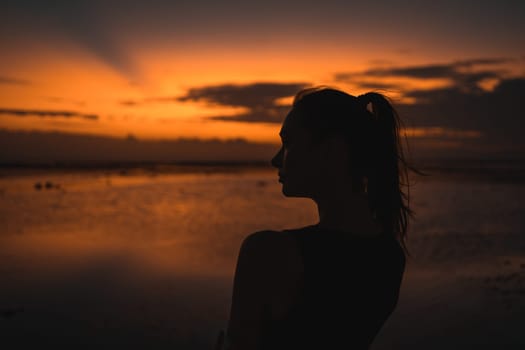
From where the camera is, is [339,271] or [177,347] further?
[177,347]

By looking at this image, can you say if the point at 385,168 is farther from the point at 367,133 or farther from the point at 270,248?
the point at 270,248

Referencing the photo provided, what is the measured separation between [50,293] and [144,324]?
2.00 m

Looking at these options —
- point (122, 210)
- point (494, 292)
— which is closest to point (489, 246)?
point (494, 292)

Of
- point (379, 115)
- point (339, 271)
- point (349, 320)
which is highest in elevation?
point (379, 115)

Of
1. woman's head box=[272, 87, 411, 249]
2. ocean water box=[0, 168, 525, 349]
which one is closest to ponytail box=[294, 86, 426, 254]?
woman's head box=[272, 87, 411, 249]

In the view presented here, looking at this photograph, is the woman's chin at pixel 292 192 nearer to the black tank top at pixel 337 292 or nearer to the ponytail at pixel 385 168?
the black tank top at pixel 337 292

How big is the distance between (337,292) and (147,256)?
8741 millimetres

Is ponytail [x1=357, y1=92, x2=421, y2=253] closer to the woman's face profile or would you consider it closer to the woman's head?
the woman's head

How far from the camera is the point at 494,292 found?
22.6ft

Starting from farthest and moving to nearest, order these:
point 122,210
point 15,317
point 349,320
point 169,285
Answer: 1. point 122,210
2. point 169,285
3. point 15,317
4. point 349,320

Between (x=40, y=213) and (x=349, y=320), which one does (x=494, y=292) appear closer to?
(x=349, y=320)

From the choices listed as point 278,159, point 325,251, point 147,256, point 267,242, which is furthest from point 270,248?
point 147,256

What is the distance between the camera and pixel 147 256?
9.34 metres

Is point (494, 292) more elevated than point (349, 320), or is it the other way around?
point (349, 320)
